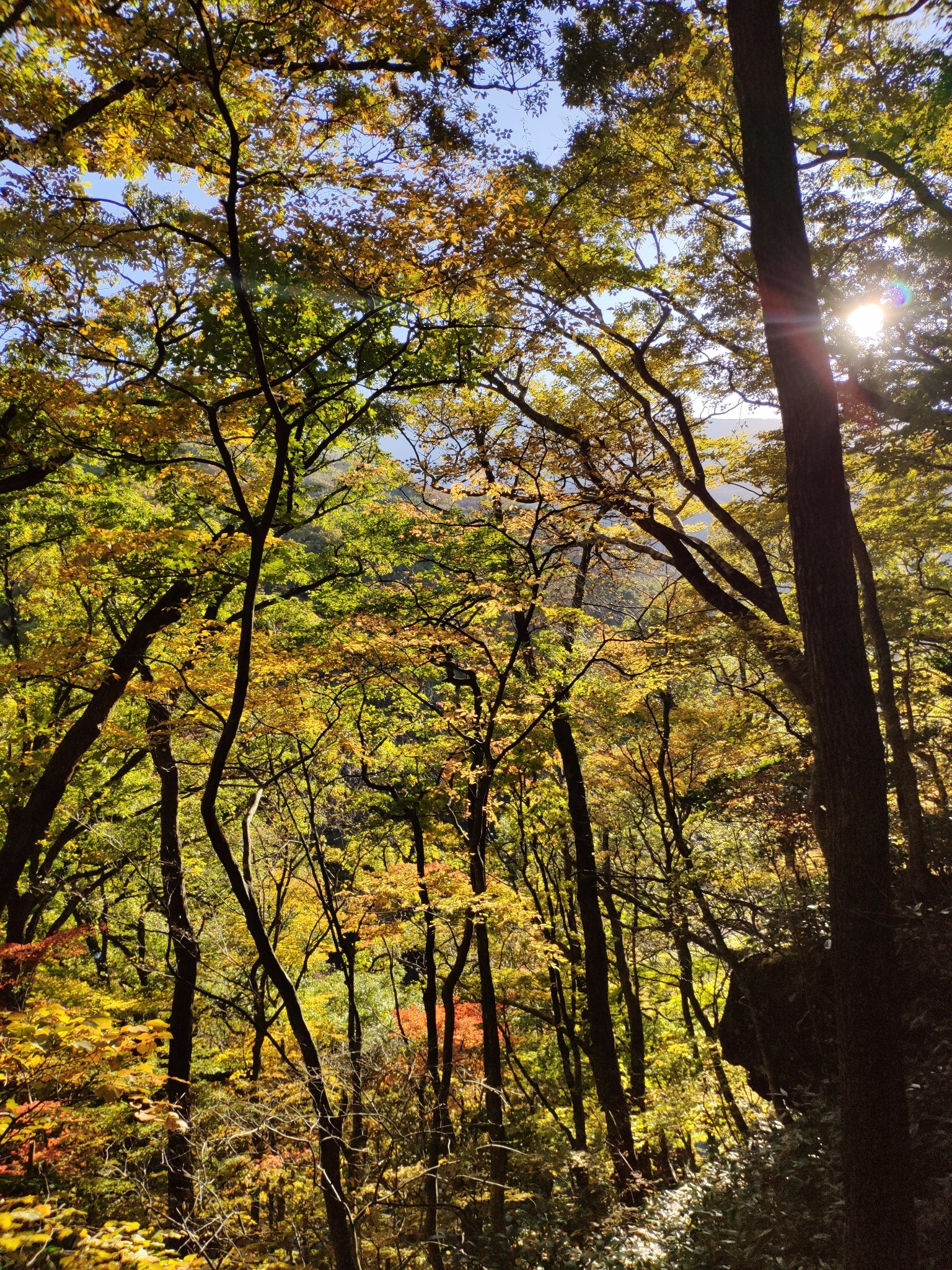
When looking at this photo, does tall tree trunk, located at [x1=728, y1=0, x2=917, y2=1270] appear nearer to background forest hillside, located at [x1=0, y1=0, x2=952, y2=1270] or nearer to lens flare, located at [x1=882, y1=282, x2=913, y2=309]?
background forest hillside, located at [x1=0, y1=0, x2=952, y2=1270]

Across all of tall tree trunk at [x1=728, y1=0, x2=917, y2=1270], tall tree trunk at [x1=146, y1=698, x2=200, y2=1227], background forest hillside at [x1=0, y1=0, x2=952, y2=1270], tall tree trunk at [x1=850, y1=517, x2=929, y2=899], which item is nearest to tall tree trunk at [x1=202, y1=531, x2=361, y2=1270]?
background forest hillside at [x1=0, y1=0, x2=952, y2=1270]

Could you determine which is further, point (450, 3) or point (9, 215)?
point (450, 3)

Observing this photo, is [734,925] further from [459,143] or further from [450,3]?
[450,3]

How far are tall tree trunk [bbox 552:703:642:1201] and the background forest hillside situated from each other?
0.08 meters

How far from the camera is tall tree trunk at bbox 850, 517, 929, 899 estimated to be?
5.54 meters

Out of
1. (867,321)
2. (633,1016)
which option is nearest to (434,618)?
(867,321)

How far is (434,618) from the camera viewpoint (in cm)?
713

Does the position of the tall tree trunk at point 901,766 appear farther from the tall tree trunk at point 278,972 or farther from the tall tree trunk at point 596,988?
the tall tree trunk at point 278,972

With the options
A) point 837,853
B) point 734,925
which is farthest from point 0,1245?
point 734,925

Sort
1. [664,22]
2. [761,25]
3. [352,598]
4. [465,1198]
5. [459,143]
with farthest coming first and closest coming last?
[465,1198], [352,598], [664,22], [459,143], [761,25]

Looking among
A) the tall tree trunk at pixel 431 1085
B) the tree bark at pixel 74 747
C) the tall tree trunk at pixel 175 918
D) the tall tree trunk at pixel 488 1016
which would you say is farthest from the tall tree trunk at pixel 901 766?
the tall tree trunk at pixel 175 918

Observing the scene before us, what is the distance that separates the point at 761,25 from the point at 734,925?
7489 mm

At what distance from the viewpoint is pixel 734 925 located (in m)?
6.73

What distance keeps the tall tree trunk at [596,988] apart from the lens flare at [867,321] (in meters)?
5.68
